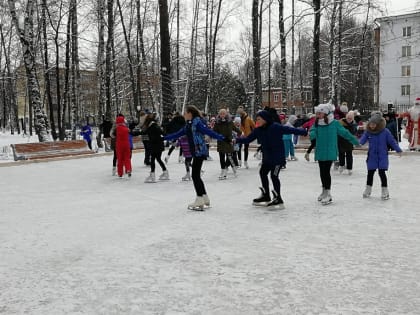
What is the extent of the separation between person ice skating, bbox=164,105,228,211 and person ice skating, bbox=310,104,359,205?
1758 mm

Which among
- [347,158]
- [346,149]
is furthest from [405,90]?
[346,149]

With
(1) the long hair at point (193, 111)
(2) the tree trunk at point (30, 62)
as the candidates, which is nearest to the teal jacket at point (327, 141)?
(1) the long hair at point (193, 111)

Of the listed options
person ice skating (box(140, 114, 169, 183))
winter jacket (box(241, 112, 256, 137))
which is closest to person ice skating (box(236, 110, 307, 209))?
person ice skating (box(140, 114, 169, 183))

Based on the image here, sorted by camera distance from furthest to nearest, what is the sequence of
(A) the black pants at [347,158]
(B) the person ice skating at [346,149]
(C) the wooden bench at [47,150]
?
1. (C) the wooden bench at [47,150]
2. (A) the black pants at [347,158]
3. (B) the person ice skating at [346,149]

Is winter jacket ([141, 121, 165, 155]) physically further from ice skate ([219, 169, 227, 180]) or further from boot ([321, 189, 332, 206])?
boot ([321, 189, 332, 206])

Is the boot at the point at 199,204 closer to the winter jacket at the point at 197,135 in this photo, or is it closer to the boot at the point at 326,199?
the winter jacket at the point at 197,135

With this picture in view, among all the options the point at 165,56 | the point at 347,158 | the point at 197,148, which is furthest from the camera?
the point at 165,56

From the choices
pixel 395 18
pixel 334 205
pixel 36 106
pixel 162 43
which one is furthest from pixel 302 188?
pixel 395 18

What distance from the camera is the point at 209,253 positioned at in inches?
194

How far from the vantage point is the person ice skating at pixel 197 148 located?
736cm

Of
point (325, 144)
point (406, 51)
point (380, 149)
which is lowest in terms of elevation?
point (380, 149)

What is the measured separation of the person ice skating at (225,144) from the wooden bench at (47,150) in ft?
25.3

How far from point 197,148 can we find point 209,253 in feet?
9.37

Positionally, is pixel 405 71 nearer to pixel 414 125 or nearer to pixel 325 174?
pixel 414 125
